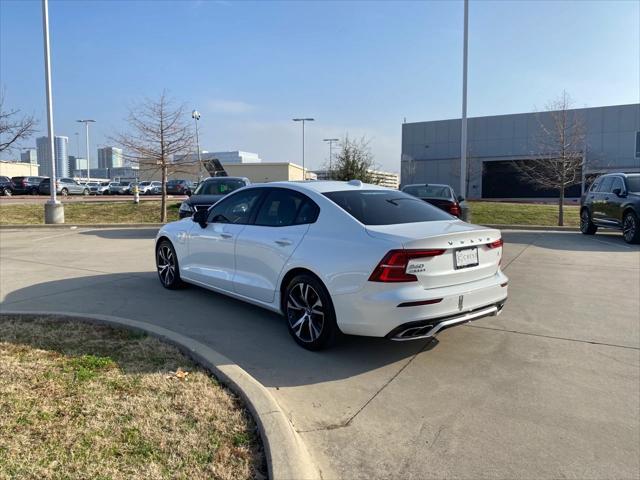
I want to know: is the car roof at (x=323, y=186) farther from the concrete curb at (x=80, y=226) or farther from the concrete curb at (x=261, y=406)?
the concrete curb at (x=80, y=226)

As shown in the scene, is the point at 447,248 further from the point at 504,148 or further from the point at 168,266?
the point at 504,148

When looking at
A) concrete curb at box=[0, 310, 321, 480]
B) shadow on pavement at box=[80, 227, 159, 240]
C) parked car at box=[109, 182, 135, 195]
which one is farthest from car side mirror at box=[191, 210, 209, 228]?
parked car at box=[109, 182, 135, 195]

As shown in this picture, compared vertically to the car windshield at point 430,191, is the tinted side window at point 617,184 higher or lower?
higher

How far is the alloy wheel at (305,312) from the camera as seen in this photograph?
4785mm

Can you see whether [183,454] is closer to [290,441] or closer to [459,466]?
[290,441]

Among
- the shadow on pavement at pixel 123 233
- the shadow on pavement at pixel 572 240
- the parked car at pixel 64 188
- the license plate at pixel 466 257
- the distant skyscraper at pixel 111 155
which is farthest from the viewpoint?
the parked car at pixel 64 188

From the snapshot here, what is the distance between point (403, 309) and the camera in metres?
4.20

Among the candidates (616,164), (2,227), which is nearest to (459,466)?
(2,227)

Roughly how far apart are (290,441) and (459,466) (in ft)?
3.34

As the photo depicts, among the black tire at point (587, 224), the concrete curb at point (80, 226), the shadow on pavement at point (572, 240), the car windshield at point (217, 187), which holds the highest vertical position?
the car windshield at point (217, 187)

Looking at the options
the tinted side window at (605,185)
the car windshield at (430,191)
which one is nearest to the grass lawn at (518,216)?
the tinted side window at (605,185)

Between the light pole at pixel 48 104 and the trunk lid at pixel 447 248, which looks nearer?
the trunk lid at pixel 447 248

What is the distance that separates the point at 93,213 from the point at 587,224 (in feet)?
62.1

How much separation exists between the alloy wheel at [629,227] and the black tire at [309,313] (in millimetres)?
12000
